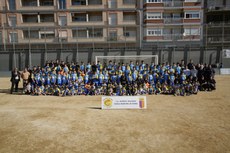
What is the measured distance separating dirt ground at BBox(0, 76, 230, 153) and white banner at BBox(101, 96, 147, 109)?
42 centimetres

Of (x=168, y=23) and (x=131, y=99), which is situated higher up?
(x=168, y=23)

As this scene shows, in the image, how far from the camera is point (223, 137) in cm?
581

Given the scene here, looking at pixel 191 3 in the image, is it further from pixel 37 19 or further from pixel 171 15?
pixel 37 19

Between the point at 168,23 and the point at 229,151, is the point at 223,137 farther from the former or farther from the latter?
the point at 168,23

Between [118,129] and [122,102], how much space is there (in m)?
2.60

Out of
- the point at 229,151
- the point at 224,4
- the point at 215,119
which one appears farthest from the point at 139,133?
the point at 224,4

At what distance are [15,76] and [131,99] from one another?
31.8 feet

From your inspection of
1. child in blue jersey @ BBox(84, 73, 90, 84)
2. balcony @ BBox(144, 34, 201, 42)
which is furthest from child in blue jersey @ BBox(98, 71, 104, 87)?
balcony @ BBox(144, 34, 201, 42)

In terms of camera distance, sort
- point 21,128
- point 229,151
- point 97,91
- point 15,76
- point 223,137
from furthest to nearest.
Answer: point 15,76 < point 97,91 < point 21,128 < point 223,137 < point 229,151

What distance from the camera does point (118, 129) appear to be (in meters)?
6.53

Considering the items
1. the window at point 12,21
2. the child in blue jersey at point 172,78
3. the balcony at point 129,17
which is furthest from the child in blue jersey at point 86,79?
the window at point 12,21

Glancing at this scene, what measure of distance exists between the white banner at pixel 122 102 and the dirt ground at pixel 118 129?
16.4 inches

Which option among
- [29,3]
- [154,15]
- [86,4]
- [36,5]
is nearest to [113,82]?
[154,15]

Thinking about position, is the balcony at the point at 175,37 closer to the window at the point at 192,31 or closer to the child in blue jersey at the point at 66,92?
the window at the point at 192,31
